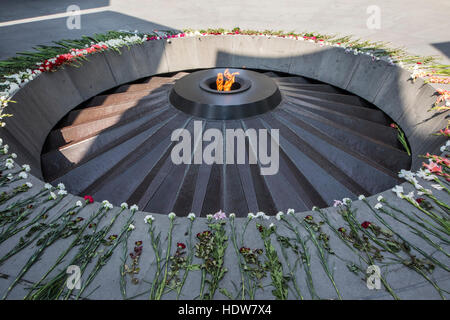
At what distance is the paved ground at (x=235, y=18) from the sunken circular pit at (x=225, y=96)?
5131 mm

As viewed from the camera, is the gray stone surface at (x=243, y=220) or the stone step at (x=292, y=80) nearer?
the gray stone surface at (x=243, y=220)

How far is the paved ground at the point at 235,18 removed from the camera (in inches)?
393

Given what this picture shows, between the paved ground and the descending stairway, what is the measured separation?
392 cm

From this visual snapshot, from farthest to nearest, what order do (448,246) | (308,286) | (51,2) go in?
1. (51,2)
2. (448,246)
3. (308,286)

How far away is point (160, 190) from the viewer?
5.51 metres

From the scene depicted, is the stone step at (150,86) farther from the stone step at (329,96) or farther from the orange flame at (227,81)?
the stone step at (329,96)

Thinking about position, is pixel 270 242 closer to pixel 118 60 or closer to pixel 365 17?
pixel 118 60

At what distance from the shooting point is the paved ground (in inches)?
393

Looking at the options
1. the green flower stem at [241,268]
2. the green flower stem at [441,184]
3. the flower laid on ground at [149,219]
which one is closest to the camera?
the green flower stem at [241,268]

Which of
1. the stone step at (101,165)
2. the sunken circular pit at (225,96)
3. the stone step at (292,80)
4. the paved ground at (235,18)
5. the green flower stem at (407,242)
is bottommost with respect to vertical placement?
the stone step at (101,165)

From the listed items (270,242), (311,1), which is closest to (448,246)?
(270,242)

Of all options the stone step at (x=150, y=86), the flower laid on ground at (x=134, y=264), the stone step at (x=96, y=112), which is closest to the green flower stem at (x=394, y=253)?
the flower laid on ground at (x=134, y=264)

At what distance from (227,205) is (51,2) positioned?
17509 mm

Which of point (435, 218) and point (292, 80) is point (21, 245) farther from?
point (292, 80)
